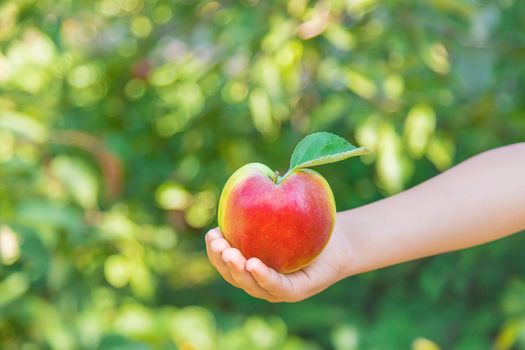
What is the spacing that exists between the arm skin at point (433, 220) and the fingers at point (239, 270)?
0.40 feet

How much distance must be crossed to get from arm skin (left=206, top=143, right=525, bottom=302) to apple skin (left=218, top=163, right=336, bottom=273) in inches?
3.7

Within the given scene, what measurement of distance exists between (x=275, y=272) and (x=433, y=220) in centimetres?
26

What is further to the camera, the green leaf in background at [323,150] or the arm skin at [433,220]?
the arm skin at [433,220]

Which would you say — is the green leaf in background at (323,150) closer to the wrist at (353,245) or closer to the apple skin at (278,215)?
the apple skin at (278,215)

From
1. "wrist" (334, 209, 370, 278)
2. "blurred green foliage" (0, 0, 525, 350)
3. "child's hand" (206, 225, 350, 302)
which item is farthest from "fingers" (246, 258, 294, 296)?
"blurred green foliage" (0, 0, 525, 350)

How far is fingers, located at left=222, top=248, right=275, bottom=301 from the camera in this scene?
1009 mm

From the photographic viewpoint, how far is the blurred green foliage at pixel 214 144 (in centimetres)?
196

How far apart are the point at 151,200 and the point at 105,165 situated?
21cm

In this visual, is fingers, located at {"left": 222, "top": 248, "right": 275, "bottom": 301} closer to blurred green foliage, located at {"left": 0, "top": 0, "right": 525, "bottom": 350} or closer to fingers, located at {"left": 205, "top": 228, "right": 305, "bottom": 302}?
fingers, located at {"left": 205, "top": 228, "right": 305, "bottom": 302}

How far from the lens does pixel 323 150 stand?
99 cm

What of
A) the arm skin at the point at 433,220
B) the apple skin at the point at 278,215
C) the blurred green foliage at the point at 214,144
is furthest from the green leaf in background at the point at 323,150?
the blurred green foliage at the point at 214,144

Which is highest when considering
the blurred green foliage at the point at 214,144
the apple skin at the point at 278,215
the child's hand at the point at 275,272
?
the apple skin at the point at 278,215

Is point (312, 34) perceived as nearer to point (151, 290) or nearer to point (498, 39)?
point (498, 39)

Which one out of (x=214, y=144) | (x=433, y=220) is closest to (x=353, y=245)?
(x=433, y=220)
